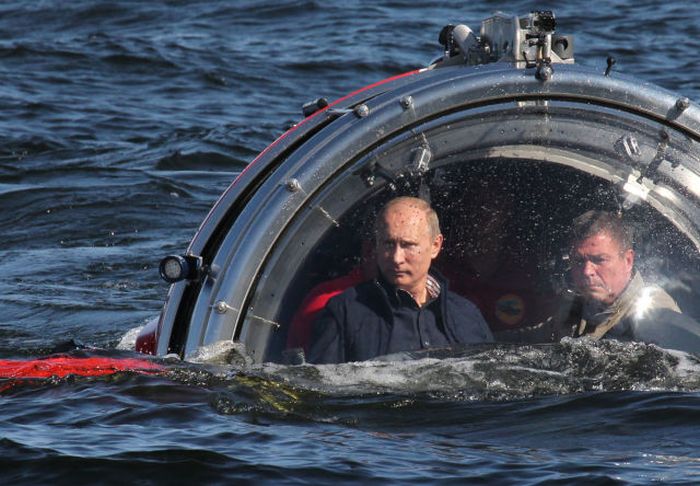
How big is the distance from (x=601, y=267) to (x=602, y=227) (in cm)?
15

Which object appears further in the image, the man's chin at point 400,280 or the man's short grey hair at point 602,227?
the man's short grey hair at point 602,227

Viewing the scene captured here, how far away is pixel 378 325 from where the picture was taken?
17.7 feet

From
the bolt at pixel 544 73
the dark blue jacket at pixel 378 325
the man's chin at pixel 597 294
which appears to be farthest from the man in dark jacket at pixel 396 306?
the bolt at pixel 544 73

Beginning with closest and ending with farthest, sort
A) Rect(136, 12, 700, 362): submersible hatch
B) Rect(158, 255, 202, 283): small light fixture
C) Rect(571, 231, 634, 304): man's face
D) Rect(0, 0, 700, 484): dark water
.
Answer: Rect(0, 0, 700, 484): dark water
Rect(158, 255, 202, 283): small light fixture
Rect(136, 12, 700, 362): submersible hatch
Rect(571, 231, 634, 304): man's face

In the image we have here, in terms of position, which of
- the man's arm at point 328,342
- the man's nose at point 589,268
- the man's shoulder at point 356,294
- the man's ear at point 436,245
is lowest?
the man's arm at point 328,342

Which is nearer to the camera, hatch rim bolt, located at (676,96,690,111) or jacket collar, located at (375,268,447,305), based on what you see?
jacket collar, located at (375,268,447,305)

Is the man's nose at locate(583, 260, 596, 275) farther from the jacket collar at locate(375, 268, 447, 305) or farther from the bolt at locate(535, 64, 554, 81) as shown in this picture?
the bolt at locate(535, 64, 554, 81)

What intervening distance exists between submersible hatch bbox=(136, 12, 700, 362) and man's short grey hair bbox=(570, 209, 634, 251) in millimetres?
31

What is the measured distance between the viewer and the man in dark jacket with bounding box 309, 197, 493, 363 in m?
5.38

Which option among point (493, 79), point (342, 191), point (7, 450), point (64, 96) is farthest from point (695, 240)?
point (64, 96)

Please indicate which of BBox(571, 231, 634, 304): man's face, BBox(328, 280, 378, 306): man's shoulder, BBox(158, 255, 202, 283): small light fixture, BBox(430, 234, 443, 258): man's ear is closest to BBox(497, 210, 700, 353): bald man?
BBox(571, 231, 634, 304): man's face

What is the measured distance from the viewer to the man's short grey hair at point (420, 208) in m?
5.40

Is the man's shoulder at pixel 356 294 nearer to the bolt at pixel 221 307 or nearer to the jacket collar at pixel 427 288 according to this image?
the jacket collar at pixel 427 288

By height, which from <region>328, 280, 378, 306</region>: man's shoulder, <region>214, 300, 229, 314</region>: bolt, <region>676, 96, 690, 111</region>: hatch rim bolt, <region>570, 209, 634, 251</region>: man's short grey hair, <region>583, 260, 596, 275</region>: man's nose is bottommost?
<region>214, 300, 229, 314</region>: bolt
